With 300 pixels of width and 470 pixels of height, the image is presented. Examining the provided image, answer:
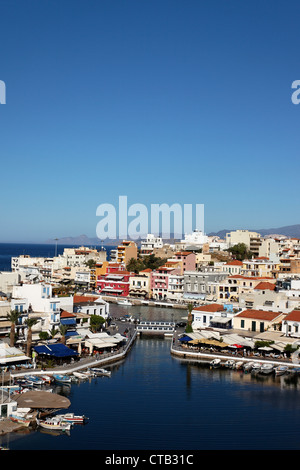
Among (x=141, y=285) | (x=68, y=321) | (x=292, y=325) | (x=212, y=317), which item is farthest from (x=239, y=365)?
(x=141, y=285)

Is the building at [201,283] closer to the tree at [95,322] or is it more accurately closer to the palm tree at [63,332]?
the tree at [95,322]

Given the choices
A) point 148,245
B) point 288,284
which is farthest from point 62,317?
point 148,245

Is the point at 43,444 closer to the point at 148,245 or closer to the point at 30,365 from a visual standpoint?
the point at 30,365

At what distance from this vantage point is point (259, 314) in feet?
112

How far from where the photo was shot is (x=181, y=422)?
19391mm

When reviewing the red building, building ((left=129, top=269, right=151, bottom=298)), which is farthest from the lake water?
the red building

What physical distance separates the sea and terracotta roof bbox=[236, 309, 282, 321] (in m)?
6.71

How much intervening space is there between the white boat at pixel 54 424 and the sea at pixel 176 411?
263mm

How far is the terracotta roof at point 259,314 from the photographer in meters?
33.3

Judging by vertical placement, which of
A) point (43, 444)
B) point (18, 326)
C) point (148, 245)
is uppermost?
point (148, 245)

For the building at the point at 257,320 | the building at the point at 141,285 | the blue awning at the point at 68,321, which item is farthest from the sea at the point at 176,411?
the building at the point at 141,285

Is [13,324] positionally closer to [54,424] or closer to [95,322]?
[95,322]

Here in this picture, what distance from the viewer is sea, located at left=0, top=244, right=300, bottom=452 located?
56.9 ft

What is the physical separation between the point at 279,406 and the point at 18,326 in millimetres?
15334
